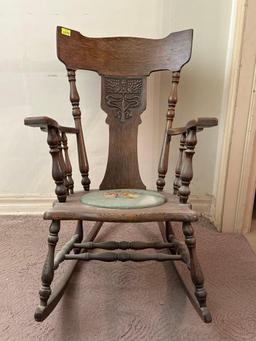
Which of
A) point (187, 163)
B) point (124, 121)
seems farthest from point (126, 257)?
point (124, 121)

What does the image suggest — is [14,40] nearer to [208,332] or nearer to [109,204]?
[109,204]

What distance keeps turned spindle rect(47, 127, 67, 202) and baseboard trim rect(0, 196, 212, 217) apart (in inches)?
28.5

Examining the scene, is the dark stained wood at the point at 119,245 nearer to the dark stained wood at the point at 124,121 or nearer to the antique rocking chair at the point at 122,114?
the antique rocking chair at the point at 122,114

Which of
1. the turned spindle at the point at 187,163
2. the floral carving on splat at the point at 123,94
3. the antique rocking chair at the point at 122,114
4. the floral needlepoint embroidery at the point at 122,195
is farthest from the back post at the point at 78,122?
the turned spindle at the point at 187,163

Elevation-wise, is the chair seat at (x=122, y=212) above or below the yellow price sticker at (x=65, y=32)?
below

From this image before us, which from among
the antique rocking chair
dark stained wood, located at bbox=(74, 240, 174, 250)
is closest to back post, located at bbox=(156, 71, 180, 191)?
the antique rocking chair

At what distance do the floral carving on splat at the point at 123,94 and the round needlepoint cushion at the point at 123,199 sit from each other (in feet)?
1.28

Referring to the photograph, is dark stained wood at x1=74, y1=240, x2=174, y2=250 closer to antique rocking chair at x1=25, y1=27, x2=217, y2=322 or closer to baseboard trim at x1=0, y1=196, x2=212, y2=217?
antique rocking chair at x1=25, y1=27, x2=217, y2=322

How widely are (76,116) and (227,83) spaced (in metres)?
0.75

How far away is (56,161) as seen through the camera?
2.70 ft

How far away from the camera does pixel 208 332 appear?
82 centimetres

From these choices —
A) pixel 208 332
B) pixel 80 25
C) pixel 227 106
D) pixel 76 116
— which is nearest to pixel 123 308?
pixel 208 332

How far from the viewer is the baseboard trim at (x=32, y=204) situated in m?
1.55

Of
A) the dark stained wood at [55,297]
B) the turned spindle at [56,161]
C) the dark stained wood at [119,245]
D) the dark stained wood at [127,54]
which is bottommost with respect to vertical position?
the dark stained wood at [55,297]
